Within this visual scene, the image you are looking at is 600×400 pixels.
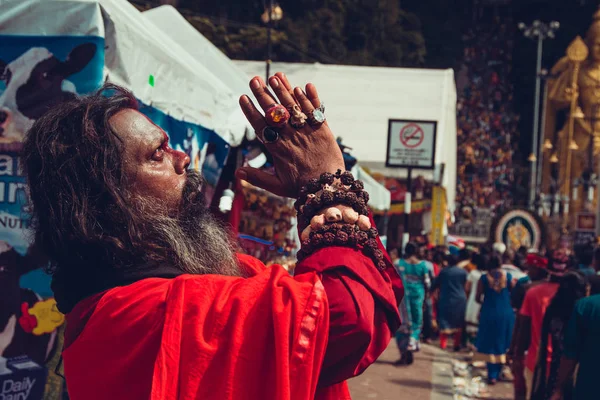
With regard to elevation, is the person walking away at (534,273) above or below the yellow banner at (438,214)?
below

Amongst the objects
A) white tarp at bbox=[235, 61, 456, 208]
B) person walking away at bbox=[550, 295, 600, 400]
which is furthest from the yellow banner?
person walking away at bbox=[550, 295, 600, 400]

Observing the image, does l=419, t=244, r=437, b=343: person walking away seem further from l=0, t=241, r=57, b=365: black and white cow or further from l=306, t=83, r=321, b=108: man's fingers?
l=306, t=83, r=321, b=108: man's fingers

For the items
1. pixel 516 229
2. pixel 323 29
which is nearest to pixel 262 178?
pixel 516 229

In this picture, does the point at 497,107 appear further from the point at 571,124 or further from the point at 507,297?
the point at 507,297

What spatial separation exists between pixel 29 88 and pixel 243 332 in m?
2.28

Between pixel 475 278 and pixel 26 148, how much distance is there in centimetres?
1088

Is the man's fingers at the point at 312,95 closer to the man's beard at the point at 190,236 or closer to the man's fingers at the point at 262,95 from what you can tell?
the man's fingers at the point at 262,95

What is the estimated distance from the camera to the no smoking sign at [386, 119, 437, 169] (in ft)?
40.9

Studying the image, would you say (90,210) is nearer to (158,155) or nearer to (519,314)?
(158,155)

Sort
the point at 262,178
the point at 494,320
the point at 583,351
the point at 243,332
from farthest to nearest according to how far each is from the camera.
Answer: the point at 494,320 < the point at 583,351 < the point at 262,178 < the point at 243,332

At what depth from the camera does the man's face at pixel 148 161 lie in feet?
6.08

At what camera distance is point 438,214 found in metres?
20.4

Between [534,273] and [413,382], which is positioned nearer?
[534,273]

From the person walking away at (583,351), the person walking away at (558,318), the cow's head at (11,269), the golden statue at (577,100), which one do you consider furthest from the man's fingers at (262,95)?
the golden statue at (577,100)
